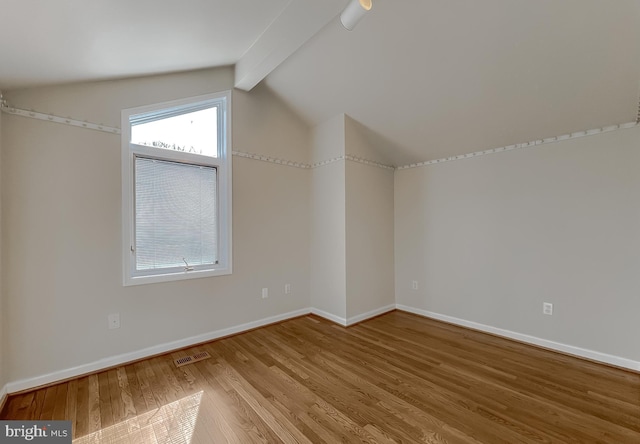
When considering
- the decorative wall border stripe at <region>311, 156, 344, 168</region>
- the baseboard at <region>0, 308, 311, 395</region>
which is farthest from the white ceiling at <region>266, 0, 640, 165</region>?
the baseboard at <region>0, 308, 311, 395</region>

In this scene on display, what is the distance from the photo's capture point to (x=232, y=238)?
3.13 meters

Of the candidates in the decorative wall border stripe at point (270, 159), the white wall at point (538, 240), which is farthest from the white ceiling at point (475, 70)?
the decorative wall border stripe at point (270, 159)

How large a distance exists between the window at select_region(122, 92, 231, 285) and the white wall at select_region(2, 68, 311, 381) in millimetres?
90

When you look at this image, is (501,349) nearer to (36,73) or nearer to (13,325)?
(13,325)

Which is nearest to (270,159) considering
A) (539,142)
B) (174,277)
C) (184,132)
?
(184,132)

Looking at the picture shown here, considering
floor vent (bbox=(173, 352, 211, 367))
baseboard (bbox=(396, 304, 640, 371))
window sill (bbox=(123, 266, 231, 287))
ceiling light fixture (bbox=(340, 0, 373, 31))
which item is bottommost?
floor vent (bbox=(173, 352, 211, 367))

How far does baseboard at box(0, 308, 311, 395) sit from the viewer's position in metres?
2.04

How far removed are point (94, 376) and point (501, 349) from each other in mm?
3653

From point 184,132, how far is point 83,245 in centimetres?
142

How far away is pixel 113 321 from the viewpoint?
2.41m

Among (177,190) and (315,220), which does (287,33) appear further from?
(315,220)

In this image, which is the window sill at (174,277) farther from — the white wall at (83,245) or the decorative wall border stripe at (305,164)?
the decorative wall border stripe at (305,164)

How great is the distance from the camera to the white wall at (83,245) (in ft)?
6.69

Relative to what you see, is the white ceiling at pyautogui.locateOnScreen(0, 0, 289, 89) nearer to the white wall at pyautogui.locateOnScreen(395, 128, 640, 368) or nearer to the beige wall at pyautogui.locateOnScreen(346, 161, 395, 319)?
the beige wall at pyautogui.locateOnScreen(346, 161, 395, 319)
